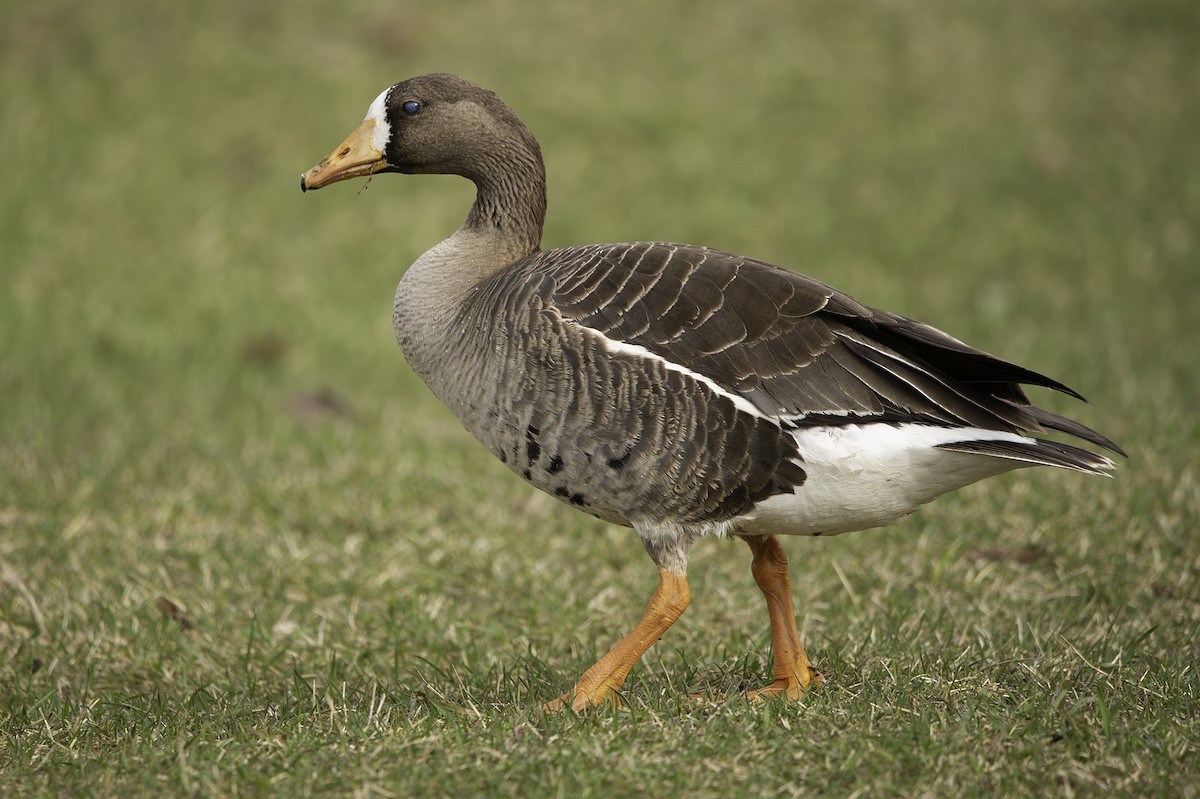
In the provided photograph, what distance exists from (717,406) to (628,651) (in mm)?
855

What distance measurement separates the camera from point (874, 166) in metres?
11.4

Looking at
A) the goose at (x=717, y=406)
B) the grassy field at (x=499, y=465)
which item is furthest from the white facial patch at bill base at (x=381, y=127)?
the grassy field at (x=499, y=465)

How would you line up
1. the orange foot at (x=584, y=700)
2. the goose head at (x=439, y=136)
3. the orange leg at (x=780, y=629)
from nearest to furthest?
the orange foot at (x=584, y=700) → the orange leg at (x=780, y=629) → the goose head at (x=439, y=136)

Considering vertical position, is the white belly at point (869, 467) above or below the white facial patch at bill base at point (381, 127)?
below

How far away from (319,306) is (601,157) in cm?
309

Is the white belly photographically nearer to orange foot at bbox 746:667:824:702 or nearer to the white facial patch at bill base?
orange foot at bbox 746:667:824:702

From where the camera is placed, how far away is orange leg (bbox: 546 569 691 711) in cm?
408

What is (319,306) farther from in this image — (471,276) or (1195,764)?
(1195,764)

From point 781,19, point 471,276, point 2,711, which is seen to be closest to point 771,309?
point 471,276

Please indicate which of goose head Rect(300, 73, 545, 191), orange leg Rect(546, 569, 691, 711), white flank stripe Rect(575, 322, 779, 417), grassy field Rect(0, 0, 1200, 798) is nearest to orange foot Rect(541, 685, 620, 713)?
orange leg Rect(546, 569, 691, 711)

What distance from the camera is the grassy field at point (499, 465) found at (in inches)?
145

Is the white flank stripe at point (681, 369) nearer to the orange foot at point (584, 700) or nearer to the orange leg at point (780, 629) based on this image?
the orange leg at point (780, 629)

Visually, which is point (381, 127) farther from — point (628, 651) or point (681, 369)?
point (628, 651)

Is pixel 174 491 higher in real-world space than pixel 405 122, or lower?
lower
